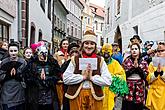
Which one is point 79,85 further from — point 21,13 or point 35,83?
point 21,13

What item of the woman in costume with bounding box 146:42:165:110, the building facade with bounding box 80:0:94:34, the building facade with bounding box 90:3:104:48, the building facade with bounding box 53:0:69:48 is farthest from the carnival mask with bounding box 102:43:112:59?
the building facade with bounding box 90:3:104:48

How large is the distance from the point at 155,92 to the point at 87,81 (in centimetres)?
159

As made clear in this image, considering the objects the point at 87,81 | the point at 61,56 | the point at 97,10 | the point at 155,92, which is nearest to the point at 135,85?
the point at 155,92

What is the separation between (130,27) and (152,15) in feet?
16.9

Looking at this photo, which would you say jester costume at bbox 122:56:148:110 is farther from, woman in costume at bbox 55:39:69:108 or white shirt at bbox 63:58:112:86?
woman in costume at bbox 55:39:69:108

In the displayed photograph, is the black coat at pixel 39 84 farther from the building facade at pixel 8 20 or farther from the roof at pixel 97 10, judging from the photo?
the roof at pixel 97 10

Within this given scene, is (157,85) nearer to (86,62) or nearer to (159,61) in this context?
(159,61)

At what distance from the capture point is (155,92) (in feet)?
22.7

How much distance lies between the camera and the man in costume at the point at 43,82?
6652mm

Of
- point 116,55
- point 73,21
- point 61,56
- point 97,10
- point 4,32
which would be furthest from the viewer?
point 97,10

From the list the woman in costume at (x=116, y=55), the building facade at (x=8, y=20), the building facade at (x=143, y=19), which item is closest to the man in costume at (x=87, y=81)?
the woman in costume at (x=116, y=55)

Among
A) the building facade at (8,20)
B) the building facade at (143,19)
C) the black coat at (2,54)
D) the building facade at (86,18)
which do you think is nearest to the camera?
the black coat at (2,54)

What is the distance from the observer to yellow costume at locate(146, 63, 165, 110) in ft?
22.5

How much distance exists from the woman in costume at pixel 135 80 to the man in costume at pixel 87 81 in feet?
4.07
